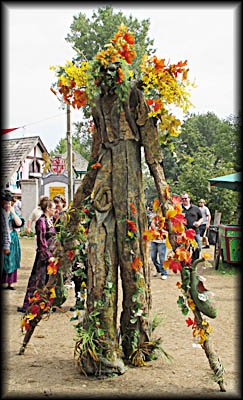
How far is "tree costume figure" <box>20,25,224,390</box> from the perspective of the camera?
11.6 feet

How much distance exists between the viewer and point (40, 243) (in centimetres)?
587

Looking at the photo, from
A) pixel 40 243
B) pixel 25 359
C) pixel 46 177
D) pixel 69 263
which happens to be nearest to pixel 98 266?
pixel 69 263

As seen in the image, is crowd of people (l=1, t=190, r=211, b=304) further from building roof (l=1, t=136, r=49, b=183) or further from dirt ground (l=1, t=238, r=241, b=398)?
building roof (l=1, t=136, r=49, b=183)

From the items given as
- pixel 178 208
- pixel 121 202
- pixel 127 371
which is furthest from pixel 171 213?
pixel 127 371

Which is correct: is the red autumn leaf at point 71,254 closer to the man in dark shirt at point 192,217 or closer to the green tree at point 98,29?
the man in dark shirt at point 192,217

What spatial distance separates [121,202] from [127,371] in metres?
1.55

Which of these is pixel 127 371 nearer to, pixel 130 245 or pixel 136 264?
pixel 136 264

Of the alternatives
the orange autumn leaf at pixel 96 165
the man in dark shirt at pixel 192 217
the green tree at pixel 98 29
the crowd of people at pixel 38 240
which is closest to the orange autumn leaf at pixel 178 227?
the orange autumn leaf at pixel 96 165

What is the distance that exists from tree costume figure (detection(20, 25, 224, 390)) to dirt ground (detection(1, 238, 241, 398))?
0.21 m

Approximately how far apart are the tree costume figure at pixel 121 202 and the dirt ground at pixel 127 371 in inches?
8.1

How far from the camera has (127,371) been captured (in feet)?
11.7

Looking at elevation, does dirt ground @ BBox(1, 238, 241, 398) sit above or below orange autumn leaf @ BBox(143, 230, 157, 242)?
below

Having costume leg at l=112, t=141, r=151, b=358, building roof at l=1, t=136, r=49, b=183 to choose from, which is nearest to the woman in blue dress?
costume leg at l=112, t=141, r=151, b=358

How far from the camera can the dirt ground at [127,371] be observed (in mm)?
3227
